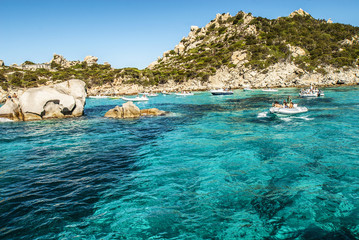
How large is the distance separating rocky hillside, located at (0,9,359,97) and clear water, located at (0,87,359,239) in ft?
328

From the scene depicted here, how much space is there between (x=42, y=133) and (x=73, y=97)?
12402 mm

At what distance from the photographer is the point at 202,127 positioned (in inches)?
958

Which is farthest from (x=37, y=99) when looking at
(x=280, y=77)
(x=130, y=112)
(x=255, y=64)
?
(x=280, y=77)

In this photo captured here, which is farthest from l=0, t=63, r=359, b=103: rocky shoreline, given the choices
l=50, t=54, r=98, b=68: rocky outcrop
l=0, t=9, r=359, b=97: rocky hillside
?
l=50, t=54, r=98, b=68: rocky outcrop

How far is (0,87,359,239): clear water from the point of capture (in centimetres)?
725

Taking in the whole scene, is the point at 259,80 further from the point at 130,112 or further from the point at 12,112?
the point at 12,112

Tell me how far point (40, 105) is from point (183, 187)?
29.2 meters

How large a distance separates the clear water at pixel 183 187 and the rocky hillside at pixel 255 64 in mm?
100040

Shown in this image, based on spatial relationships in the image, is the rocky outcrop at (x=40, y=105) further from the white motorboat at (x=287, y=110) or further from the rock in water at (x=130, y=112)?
the white motorboat at (x=287, y=110)

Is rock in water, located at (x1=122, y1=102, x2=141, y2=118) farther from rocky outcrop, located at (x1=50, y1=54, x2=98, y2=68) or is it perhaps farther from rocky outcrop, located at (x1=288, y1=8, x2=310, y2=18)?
rocky outcrop, located at (x1=288, y1=8, x2=310, y2=18)

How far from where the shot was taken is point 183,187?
10250 millimetres

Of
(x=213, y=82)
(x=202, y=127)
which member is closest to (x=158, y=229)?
(x=202, y=127)

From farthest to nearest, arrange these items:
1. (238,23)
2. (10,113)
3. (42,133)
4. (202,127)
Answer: (238,23) < (10,113) < (202,127) < (42,133)

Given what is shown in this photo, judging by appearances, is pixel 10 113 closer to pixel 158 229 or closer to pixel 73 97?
pixel 73 97
